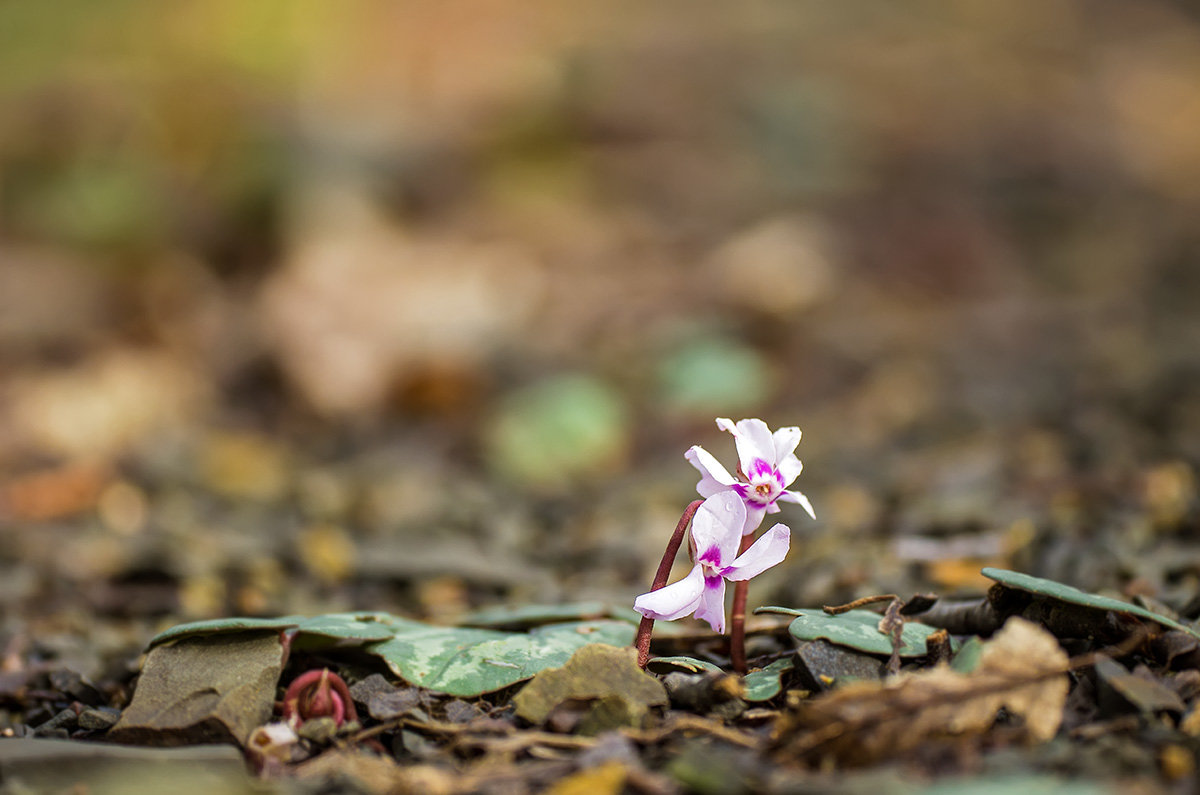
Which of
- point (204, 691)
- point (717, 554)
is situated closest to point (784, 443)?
point (717, 554)

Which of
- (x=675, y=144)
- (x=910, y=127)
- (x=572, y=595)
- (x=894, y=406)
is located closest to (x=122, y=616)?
(x=572, y=595)

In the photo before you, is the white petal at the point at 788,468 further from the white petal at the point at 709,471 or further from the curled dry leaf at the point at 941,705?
the curled dry leaf at the point at 941,705

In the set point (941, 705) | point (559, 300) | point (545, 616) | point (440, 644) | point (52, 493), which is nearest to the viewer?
point (941, 705)

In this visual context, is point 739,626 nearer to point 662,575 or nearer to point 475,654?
point 662,575

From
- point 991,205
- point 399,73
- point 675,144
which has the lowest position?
point 991,205

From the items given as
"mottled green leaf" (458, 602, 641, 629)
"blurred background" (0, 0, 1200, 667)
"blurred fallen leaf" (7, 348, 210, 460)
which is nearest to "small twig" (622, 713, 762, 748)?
"mottled green leaf" (458, 602, 641, 629)

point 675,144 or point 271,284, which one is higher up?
point 675,144

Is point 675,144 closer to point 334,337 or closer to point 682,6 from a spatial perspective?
point 682,6
